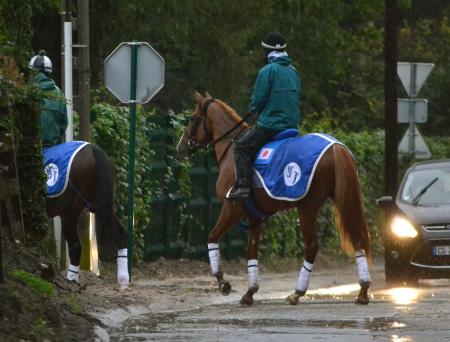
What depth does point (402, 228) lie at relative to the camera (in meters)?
21.8

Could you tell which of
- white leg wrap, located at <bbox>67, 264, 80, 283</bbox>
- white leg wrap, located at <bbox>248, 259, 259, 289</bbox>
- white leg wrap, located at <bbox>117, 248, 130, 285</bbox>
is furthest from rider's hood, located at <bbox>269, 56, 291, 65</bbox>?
white leg wrap, located at <bbox>67, 264, 80, 283</bbox>

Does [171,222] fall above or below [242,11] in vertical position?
below

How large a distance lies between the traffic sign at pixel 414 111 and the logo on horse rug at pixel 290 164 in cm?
1326

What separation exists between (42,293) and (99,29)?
1937 centimetres

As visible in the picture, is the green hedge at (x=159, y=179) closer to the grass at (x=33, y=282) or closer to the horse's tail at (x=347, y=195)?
the horse's tail at (x=347, y=195)

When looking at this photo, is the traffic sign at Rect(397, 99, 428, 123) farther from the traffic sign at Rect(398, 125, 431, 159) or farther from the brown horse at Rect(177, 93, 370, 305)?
the brown horse at Rect(177, 93, 370, 305)

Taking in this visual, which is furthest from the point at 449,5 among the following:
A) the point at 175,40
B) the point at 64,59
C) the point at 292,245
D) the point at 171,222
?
the point at 64,59

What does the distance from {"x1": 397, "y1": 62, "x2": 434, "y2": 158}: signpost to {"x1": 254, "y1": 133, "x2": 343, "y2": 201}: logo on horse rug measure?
1328 centimetres

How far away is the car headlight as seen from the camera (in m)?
21.6

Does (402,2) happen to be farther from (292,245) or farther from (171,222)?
(171,222)

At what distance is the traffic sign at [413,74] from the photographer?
30562mm

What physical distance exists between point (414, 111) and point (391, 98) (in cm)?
65

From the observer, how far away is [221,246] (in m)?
25.7

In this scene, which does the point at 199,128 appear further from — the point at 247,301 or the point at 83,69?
the point at 247,301
